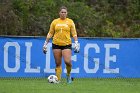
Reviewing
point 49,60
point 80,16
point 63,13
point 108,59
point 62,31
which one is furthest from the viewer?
point 80,16

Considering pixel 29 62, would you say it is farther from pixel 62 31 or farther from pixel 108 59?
pixel 62 31

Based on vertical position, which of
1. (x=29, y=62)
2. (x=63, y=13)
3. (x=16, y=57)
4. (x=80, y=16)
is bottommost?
(x=29, y=62)

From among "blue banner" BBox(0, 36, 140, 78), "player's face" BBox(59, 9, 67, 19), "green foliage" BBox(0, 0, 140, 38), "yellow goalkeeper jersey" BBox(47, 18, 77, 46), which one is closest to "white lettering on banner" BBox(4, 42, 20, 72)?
"blue banner" BBox(0, 36, 140, 78)

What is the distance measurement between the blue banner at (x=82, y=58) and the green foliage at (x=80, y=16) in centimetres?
478

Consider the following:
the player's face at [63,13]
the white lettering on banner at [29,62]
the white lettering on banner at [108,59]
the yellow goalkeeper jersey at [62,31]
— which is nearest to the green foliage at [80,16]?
the white lettering on banner at [29,62]

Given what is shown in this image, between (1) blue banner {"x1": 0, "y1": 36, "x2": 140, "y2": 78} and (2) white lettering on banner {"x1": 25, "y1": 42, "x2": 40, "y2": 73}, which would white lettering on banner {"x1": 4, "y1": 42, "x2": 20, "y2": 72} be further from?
(2) white lettering on banner {"x1": 25, "y1": 42, "x2": 40, "y2": 73}

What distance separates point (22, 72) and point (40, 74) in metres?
0.55

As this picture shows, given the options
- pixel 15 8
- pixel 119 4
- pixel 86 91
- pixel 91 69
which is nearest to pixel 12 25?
pixel 15 8

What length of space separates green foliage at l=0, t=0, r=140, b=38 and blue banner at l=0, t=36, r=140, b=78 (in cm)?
478

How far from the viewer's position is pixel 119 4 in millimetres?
27656

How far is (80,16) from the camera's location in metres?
24.4

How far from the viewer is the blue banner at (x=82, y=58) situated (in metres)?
17.4

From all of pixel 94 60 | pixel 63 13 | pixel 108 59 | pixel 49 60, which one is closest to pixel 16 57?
pixel 49 60

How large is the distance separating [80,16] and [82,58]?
22.3 ft
